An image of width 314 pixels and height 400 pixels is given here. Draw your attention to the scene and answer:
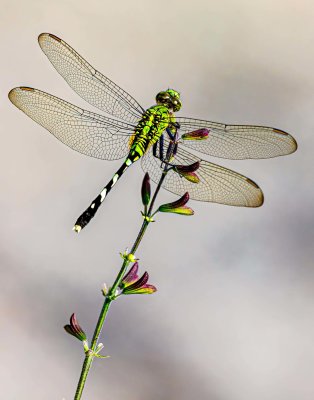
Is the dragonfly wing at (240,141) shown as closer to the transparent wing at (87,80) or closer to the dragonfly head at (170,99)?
the dragonfly head at (170,99)

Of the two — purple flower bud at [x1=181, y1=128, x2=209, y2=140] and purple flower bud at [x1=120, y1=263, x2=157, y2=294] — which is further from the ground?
purple flower bud at [x1=181, y1=128, x2=209, y2=140]

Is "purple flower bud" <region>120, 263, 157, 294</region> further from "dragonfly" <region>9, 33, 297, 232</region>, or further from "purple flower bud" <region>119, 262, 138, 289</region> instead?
"dragonfly" <region>9, 33, 297, 232</region>

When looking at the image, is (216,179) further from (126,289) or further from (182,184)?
(126,289)

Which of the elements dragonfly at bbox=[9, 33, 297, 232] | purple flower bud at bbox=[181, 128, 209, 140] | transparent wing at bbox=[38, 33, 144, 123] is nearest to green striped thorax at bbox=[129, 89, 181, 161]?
dragonfly at bbox=[9, 33, 297, 232]

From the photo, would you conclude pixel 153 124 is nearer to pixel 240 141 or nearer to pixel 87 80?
pixel 240 141

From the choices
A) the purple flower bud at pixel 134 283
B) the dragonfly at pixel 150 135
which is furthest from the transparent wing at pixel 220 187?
the purple flower bud at pixel 134 283

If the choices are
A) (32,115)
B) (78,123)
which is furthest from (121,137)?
(32,115)
